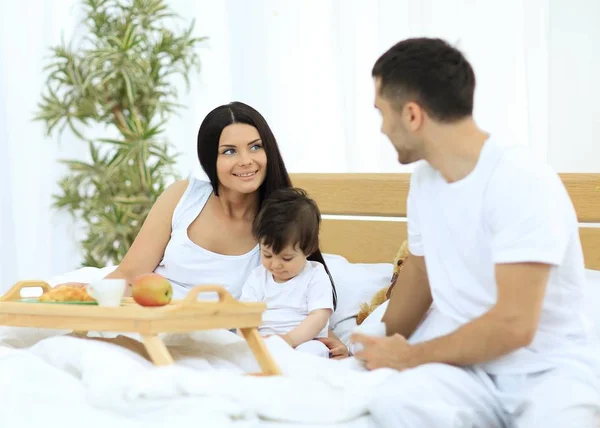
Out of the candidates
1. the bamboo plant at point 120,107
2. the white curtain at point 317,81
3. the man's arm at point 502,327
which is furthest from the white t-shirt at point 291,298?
the bamboo plant at point 120,107

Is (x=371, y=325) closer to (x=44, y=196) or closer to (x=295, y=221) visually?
(x=295, y=221)

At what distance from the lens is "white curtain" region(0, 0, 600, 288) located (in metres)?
2.82

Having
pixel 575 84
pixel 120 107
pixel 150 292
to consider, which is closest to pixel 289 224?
pixel 150 292

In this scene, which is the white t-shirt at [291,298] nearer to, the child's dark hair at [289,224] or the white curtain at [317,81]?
the child's dark hair at [289,224]

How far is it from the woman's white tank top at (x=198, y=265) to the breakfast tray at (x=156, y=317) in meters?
0.54

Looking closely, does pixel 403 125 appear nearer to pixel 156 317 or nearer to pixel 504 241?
pixel 504 241

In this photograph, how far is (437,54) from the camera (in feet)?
5.24

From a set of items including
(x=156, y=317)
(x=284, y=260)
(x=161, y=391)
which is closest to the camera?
(x=161, y=391)

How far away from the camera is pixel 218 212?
2457 millimetres

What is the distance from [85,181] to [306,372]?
2.57 m

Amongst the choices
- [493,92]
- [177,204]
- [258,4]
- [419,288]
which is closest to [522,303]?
[419,288]

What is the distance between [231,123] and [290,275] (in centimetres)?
43

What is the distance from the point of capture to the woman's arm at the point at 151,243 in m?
2.41

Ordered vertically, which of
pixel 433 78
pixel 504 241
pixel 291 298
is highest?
pixel 433 78
